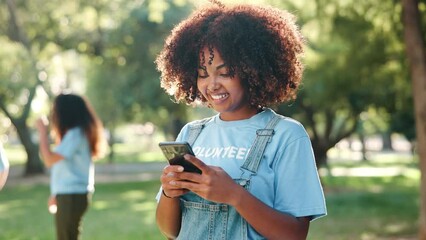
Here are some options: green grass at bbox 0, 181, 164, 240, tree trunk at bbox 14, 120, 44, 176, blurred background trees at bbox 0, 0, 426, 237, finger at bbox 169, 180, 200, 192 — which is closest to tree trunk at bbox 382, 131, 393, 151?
blurred background trees at bbox 0, 0, 426, 237

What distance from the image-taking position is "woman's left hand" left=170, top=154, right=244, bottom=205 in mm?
1958

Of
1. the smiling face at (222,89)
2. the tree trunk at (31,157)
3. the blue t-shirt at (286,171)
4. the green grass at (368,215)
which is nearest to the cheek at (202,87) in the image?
the smiling face at (222,89)

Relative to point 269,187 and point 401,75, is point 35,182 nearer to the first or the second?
point 401,75

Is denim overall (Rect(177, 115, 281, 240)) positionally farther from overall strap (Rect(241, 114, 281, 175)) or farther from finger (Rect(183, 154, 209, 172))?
finger (Rect(183, 154, 209, 172))

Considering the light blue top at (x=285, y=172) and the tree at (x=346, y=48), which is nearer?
the light blue top at (x=285, y=172)

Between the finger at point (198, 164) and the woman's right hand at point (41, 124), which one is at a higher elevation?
the finger at point (198, 164)

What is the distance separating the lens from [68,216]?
5504 mm

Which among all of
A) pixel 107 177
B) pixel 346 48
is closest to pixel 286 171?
pixel 346 48

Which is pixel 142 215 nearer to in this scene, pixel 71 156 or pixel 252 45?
pixel 71 156

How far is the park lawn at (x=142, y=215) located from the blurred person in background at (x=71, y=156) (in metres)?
4.73

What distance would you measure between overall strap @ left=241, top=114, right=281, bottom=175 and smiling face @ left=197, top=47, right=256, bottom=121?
171 mm

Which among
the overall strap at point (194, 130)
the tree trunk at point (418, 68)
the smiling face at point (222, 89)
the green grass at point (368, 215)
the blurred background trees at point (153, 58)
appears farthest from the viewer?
the green grass at point (368, 215)

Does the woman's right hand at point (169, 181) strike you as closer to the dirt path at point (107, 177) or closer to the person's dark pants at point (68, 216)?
the person's dark pants at point (68, 216)

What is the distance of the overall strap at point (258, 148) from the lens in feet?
6.89
